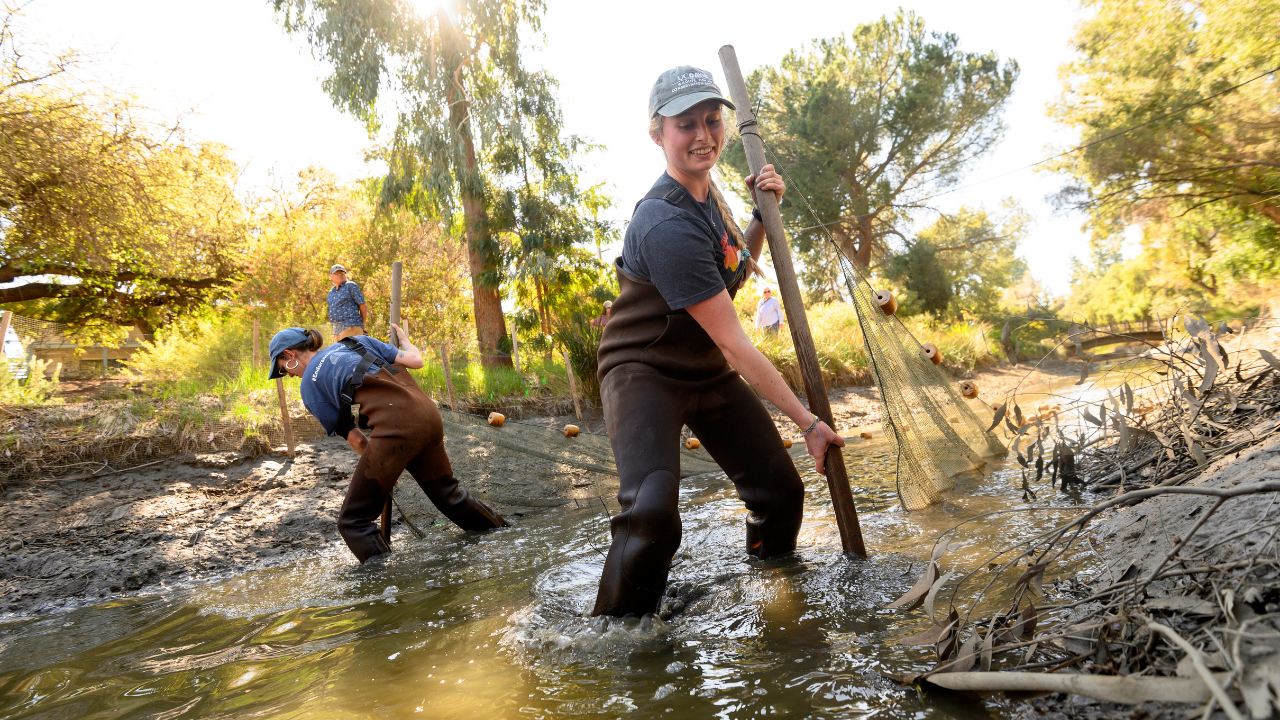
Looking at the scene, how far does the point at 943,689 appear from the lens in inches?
63.0

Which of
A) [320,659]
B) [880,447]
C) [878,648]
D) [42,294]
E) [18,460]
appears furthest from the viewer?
[42,294]

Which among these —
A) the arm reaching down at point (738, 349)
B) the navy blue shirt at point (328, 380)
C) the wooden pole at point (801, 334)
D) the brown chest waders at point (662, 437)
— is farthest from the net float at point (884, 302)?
the navy blue shirt at point (328, 380)

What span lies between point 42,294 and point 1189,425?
2037cm

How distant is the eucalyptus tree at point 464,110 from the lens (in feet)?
35.0

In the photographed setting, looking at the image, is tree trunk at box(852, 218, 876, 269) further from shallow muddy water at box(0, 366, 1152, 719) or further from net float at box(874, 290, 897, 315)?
net float at box(874, 290, 897, 315)

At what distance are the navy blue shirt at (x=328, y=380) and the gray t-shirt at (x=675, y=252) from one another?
99.6 inches

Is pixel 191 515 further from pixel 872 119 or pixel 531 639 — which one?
pixel 872 119

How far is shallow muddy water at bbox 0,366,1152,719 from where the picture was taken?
1859 mm

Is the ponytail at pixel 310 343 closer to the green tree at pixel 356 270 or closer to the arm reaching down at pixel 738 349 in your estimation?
the arm reaching down at pixel 738 349

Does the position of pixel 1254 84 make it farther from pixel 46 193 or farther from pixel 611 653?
pixel 46 193

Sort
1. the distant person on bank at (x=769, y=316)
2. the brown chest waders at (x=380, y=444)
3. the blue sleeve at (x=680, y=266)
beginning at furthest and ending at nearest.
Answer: the distant person on bank at (x=769, y=316) → the brown chest waders at (x=380, y=444) → the blue sleeve at (x=680, y=266)

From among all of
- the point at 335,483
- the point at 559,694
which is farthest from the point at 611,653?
the point at 335,483

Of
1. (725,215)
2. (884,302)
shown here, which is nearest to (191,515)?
(725,215)

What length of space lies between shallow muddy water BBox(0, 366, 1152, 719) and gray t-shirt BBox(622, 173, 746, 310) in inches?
45.9
